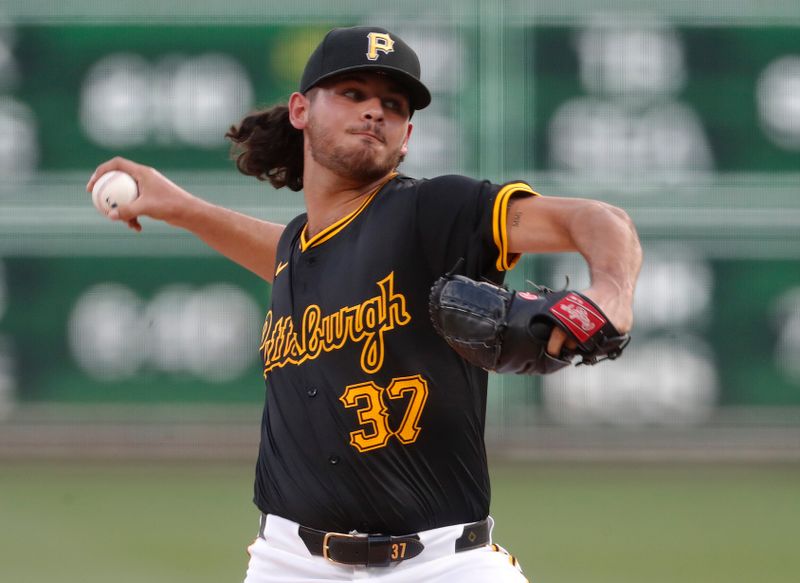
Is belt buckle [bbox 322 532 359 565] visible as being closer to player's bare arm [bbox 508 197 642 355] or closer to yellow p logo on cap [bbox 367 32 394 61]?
player's bare arm [bbox 508 197 642 355]

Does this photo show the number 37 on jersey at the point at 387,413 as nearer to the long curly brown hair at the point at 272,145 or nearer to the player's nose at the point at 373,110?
the player's nose at the point at 373,110

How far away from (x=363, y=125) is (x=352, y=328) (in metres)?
0.54

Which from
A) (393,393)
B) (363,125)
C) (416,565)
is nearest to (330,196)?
(363,125)

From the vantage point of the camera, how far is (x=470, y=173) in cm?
973

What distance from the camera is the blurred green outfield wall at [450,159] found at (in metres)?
9.59

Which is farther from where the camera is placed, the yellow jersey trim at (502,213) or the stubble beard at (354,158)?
the stubble beard at (354,158)

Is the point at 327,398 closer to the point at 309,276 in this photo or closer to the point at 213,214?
the point at 309,276

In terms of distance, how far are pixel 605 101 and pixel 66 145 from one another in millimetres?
4095

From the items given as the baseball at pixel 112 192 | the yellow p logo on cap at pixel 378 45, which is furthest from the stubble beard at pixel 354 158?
the baseball at pixel 112 192

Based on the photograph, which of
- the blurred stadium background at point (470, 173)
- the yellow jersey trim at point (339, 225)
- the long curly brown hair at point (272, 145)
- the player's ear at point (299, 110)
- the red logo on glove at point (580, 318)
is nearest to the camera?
the red logo on glove at point (580, 318)

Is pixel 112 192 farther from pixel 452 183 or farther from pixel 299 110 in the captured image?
pixel 452 183

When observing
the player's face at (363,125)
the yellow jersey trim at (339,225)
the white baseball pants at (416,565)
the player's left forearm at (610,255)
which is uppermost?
the player's face at (363,125)

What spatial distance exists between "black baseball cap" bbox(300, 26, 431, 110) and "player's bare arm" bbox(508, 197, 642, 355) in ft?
1.83

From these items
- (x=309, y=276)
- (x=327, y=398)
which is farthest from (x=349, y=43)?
(x=327, y=398)
